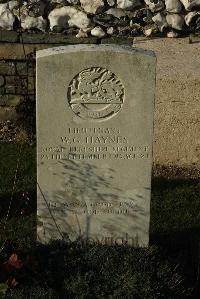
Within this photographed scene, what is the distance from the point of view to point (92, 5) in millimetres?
8164

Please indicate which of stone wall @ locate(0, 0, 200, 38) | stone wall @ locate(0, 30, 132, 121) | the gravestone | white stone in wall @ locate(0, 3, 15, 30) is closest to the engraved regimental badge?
the gravestone

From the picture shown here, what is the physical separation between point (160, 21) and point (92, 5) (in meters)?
0.90

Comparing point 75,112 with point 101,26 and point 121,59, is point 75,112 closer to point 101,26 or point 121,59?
point 121,59

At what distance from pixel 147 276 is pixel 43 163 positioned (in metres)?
1.19

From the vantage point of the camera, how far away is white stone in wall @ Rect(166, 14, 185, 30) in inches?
309

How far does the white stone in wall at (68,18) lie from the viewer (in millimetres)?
8227

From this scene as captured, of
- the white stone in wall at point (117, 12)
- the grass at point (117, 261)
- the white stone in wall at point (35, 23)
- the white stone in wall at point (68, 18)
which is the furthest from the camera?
the white stone in wall at point (35, 23)

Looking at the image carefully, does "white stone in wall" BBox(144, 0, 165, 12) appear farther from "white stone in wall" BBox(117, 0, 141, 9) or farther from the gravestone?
the gravestone

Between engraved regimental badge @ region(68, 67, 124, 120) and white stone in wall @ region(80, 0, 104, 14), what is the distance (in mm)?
3449

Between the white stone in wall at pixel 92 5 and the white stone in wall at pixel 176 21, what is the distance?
883 mm

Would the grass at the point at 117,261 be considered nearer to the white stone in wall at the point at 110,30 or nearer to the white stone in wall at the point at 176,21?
the white stone in wall at the point at 176,21

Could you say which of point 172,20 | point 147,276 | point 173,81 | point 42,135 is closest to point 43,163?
point 42,135

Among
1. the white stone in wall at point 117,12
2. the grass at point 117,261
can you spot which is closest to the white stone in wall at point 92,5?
the white stone in wall at point 117,12

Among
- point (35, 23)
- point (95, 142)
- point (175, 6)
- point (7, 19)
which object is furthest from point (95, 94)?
point (7, 19)
